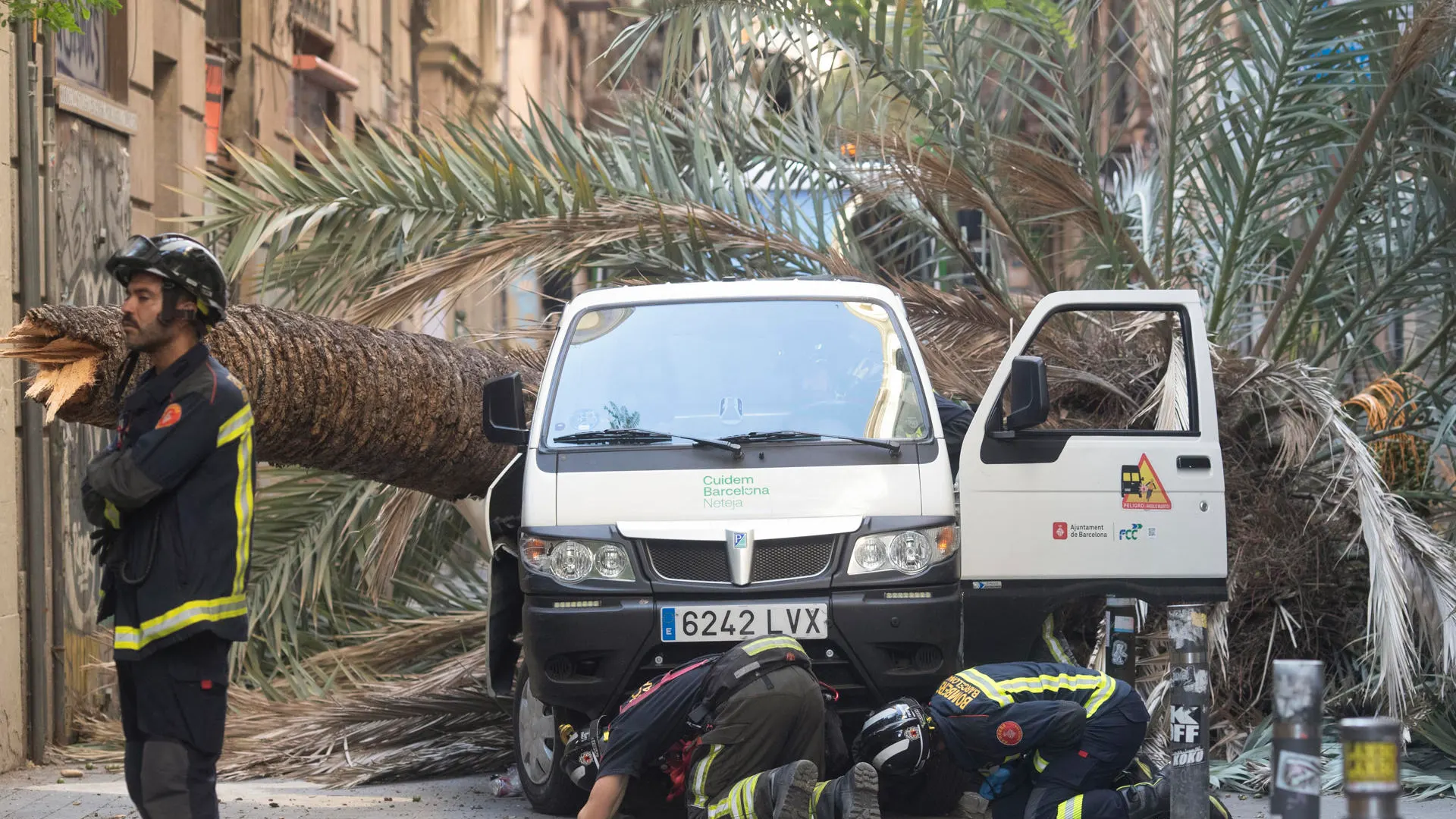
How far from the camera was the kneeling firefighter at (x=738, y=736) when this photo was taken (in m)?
5.71

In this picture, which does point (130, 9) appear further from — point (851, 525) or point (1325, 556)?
point (1325, 556)

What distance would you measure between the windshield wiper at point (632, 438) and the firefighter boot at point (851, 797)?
1365mm

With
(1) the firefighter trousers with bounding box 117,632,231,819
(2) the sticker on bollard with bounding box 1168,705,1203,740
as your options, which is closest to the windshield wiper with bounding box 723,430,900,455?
(2) the sticker on bollard with bounding box 1168,705,1203,740

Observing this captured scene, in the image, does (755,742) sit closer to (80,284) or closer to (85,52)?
(80,284)

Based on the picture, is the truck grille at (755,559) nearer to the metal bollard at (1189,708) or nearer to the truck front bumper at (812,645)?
the truck front bumper at (812,645)

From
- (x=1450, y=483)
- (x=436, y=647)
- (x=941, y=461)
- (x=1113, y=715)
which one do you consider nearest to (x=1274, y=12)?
(x=1450, y=483)

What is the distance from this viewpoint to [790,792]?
18.5 feet

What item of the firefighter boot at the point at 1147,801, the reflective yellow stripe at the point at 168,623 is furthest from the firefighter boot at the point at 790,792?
the reflective yellow stripe at the point at 168,623

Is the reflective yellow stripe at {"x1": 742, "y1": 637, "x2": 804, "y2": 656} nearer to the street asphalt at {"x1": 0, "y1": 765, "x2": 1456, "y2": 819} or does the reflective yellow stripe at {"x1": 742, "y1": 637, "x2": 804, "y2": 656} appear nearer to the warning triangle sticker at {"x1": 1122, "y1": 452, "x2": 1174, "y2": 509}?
the street asphalt at {"x1": 0, "y1": 765, "x2": 1456, "y2": 819}

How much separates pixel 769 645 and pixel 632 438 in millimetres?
1134

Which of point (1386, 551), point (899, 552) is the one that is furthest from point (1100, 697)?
point (1386, 551)

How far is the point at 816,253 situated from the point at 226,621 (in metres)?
6.15

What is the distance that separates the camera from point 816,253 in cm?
1027

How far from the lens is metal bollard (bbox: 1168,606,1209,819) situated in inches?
208
